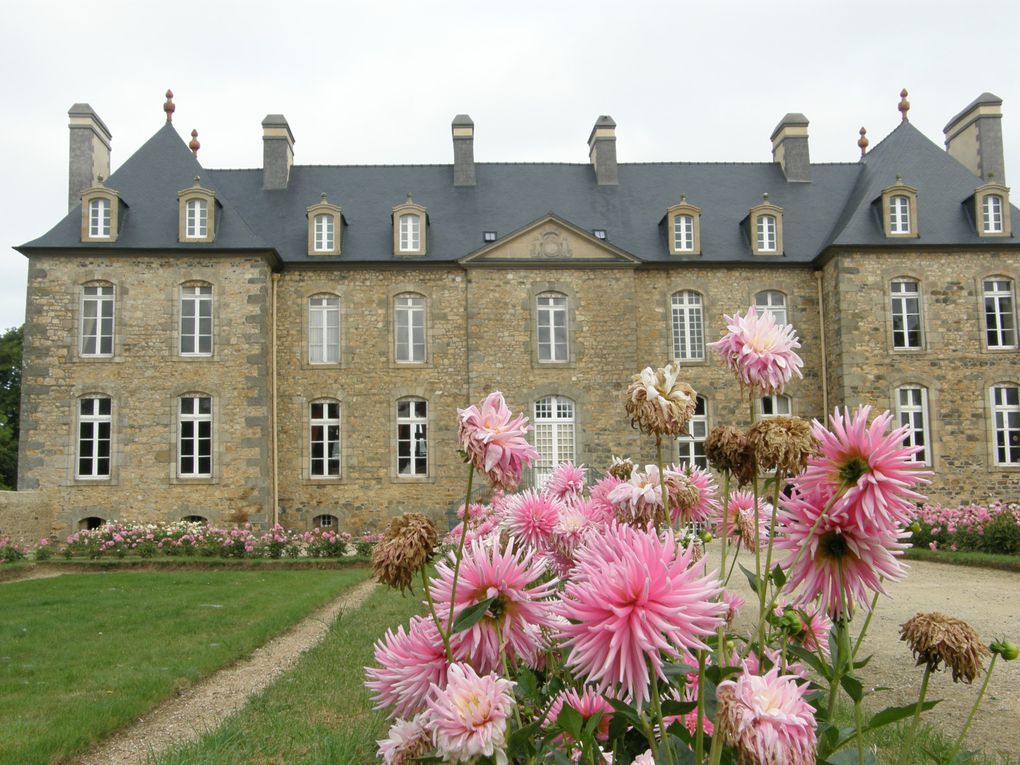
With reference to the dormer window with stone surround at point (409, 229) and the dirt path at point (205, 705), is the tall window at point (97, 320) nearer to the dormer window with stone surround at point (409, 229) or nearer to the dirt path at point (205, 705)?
the dormer window with stone surround at point (409, 229)

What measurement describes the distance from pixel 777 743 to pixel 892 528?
391mm

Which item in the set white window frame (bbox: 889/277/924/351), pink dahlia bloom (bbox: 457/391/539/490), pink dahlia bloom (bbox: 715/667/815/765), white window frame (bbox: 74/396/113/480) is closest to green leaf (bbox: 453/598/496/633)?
pink dahlia bloom (bbox: 457/391/539/490)

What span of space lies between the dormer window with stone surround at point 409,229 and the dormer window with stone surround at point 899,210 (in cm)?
1126

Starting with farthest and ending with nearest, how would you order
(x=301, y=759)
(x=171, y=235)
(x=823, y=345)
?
(x=823, y=345)
(x=171, y=235)
(x=301, y=759)

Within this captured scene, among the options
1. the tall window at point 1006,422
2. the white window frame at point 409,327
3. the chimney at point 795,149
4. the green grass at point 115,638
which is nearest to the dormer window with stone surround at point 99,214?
the white window frame at point 409,327

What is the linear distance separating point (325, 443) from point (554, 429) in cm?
549

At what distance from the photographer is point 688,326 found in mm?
22344

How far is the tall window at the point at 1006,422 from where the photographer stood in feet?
69.6

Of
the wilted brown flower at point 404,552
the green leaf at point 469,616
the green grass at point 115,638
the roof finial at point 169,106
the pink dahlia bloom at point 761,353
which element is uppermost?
the roof finial at point 169,106

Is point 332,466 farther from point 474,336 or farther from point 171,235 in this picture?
point 171,235

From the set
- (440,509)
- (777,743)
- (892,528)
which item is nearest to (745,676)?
(777,743)

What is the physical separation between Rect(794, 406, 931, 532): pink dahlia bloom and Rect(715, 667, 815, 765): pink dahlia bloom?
0.96ft

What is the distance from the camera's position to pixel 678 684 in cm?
171

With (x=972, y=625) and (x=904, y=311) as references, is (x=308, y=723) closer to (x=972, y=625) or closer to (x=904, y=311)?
(x=972, y=625)
